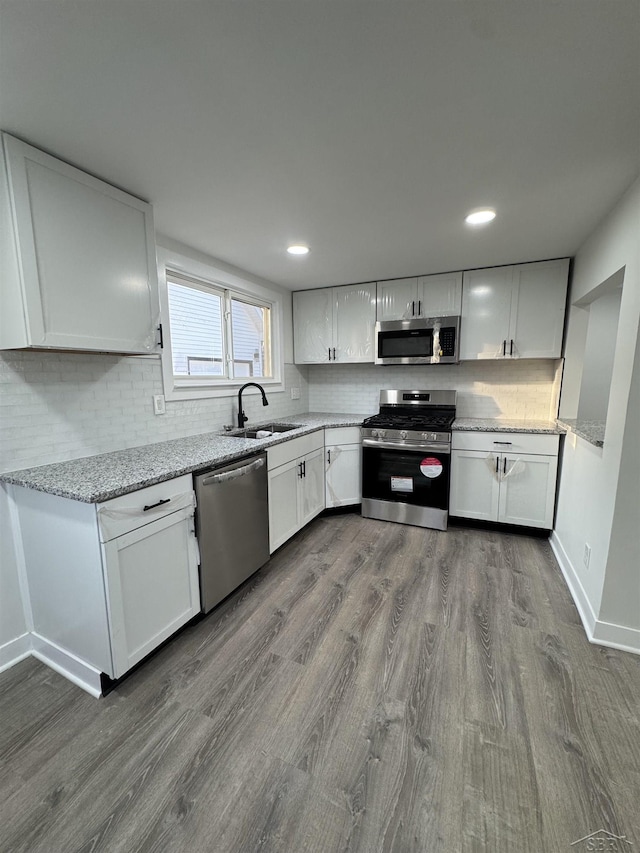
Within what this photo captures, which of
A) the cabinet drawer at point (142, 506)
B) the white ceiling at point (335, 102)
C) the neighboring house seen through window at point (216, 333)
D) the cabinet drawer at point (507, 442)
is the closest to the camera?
the white ceiling at point (335, 102)

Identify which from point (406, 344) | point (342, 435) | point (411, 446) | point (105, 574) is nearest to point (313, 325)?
point (406, 344)

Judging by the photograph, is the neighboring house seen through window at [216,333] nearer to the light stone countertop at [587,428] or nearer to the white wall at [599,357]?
the light stone countertop at [587,428]

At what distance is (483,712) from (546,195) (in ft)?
8.19

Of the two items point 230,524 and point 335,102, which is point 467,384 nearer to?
point 230,524

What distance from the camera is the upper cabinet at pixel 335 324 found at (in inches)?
140

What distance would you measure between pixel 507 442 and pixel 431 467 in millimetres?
653

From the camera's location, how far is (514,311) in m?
3.03

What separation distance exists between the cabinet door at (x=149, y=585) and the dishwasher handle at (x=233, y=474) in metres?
0.18

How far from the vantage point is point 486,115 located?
1.28m

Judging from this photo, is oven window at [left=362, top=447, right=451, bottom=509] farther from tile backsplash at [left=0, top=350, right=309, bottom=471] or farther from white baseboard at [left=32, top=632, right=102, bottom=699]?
white baseboard at [left=32, top=632, right=102, bottom=699]

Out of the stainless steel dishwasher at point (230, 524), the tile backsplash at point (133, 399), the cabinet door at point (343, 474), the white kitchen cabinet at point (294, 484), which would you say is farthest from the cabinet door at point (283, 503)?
the tile backsplash at point (133, 399)

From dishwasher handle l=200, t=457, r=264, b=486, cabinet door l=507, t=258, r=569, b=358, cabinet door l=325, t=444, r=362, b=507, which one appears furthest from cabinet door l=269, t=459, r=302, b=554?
cabinet door l=507, t=258, r=569, b=358

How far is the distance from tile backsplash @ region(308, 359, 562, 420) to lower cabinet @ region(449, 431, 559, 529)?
595 mm

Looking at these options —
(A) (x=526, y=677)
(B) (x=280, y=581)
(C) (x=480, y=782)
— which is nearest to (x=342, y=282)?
(B) (x=280, y=581)
